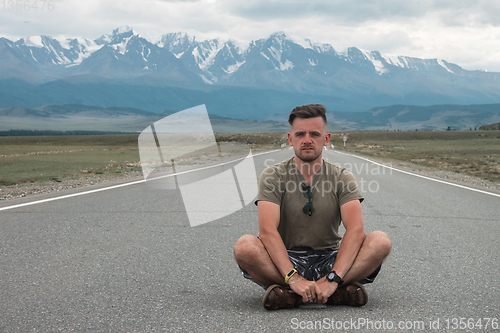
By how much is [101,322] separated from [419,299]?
2608 millimetres

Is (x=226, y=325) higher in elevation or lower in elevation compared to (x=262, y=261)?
lower

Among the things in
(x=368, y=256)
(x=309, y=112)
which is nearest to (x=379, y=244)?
(x=368, y=256)

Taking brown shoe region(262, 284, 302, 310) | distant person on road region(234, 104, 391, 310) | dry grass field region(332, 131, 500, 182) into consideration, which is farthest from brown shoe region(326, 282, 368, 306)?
dry grass field region(332, 131, 500, 182)

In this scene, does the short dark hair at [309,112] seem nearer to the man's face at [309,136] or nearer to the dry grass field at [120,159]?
the man's face at [309,136]

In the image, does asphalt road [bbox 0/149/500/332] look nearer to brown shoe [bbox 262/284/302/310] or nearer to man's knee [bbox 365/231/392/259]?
brown shoe [bbox 262/284/302/310]

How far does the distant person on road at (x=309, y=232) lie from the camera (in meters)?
3.63

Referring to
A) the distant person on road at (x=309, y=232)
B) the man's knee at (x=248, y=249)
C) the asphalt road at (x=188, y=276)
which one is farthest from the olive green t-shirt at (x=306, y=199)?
the asphalt road at (x=188, y=276)

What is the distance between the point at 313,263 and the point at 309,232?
0.30 metres

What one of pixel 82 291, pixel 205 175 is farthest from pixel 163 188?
pixel 82 291

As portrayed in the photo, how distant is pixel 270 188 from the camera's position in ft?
12.2

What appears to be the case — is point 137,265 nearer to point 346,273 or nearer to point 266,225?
point 266,225

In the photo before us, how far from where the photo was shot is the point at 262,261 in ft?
12.3

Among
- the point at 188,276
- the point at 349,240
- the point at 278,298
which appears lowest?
the point at 188,276

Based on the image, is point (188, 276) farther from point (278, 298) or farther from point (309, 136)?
point (309, 136)
